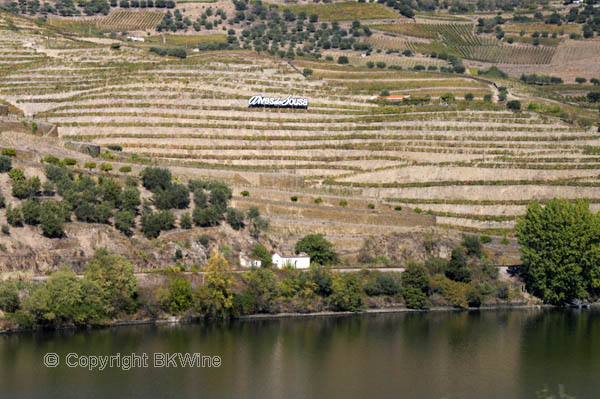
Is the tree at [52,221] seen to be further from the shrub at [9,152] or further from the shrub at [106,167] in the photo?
the shrub at [106,167]

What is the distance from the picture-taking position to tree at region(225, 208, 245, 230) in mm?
87662

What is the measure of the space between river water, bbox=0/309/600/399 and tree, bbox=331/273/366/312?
118 cm

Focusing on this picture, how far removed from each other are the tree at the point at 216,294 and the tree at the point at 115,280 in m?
5.06

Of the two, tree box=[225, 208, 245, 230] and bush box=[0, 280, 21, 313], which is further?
tree box=[225, 208, 245, 230]

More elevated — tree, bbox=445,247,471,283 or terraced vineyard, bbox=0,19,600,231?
terraced vineyard, bbox=0,19,600,231

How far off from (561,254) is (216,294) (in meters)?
28.7

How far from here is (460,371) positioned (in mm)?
65688

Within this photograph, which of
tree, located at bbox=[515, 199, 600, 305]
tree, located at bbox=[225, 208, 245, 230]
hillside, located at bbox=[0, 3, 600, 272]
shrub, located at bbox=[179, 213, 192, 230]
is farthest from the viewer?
hillside, located at bbox=[0, 3, 600, 272]

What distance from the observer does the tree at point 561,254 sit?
278 ft

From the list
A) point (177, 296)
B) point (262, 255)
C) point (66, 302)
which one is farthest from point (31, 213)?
point (262, 255)

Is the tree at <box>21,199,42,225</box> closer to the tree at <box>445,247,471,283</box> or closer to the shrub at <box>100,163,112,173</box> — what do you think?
the shrub at <box>100,163,112,173</box>

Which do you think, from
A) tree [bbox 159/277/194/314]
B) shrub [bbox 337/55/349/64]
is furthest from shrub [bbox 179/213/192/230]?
shrub [bbox 337/55/349/64]

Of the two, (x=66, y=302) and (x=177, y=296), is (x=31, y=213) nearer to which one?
(x=66, y=302)

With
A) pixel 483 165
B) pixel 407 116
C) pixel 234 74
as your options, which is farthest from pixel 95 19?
pixel 483 165
